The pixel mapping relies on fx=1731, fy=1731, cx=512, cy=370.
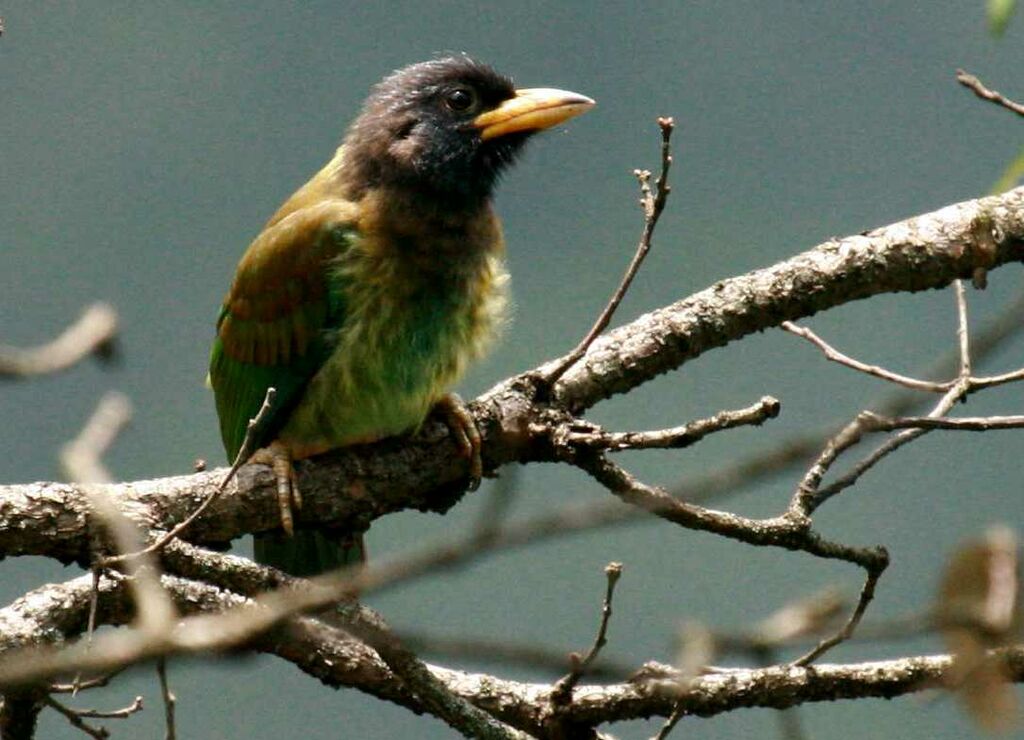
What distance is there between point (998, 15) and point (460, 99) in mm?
3136

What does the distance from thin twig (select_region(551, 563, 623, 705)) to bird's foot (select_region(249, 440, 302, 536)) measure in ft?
1.93

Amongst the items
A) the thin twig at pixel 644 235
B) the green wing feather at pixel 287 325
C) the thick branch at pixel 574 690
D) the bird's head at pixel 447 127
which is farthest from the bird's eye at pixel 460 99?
the thick branch at pixel 574 690

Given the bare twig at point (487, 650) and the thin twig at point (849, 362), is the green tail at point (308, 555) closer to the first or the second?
the thin twig at point (849, 362)

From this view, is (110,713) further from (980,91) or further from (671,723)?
(980,91)

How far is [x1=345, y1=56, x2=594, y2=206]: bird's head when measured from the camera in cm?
426

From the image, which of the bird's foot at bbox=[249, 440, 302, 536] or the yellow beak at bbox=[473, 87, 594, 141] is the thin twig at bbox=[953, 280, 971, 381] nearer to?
the yellow beak at bbox=[473, 87, 594, 141]

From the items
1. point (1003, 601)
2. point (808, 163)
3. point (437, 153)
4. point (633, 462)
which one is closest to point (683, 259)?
point (808, 163)

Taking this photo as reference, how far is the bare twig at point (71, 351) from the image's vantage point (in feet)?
4.67

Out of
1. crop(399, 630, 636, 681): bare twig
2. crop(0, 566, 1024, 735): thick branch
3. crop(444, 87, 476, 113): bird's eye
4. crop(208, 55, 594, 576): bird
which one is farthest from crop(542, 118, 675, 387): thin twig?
crop(399, 630, 636, 681): bare twig

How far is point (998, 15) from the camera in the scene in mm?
1417

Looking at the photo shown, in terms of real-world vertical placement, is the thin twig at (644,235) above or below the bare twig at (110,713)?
above

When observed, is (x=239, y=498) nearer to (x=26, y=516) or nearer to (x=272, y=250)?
(x=26, y=516)

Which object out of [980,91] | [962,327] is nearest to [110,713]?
[962,327]

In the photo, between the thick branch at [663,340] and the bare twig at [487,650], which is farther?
the thick branch at [663,340]
